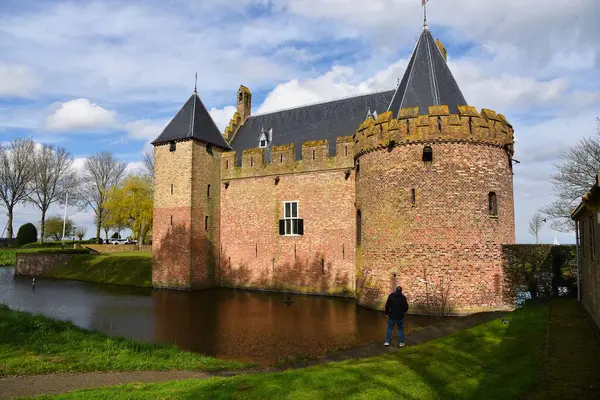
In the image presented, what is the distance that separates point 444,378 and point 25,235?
5286 centimetres

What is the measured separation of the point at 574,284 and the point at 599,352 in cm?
793

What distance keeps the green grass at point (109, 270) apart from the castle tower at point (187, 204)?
10.6ft

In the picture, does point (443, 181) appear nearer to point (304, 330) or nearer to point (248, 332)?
point (304, 330)

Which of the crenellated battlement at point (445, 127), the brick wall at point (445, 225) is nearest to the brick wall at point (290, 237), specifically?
the brick wall at point (445, 225)

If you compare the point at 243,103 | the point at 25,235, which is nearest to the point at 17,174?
the point at 25,235

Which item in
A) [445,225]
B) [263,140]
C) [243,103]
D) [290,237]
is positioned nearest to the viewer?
[445,225]

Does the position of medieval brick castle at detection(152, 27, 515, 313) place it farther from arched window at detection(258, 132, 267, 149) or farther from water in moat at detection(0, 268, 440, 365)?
water in moat at detection(0, 268, 440, 365)

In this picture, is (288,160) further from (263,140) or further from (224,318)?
(224,318)

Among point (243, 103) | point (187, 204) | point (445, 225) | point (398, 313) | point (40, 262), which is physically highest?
point (243, 103)

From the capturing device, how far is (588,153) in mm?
22125

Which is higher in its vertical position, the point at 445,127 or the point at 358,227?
the point at 445,127

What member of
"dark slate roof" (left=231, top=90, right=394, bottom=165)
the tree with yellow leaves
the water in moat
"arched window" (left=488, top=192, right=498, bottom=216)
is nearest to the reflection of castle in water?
the water in moat

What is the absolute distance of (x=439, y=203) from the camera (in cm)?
1420

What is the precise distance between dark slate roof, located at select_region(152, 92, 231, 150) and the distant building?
1754 cm
